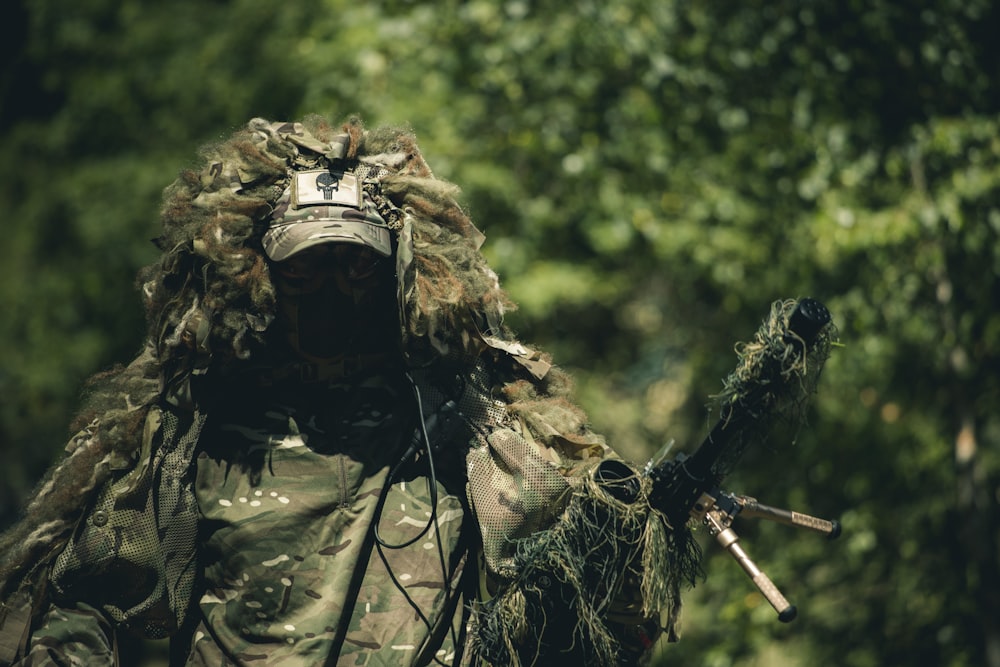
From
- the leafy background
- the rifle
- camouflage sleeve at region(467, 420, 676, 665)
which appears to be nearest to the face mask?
camouflage sleeve at region(467, 420, 676, 665)

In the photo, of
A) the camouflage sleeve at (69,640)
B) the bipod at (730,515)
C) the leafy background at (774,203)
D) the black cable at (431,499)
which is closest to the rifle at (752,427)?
the bipod at (730,515)

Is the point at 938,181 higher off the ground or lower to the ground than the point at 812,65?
lower

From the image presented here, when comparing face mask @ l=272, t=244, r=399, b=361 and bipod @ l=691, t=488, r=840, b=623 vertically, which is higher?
face mask @ l=272, t=244, r=399, b=361

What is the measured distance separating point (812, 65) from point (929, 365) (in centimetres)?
162

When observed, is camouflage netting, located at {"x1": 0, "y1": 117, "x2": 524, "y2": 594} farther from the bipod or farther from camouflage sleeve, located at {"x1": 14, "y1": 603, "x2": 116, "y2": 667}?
the bipod

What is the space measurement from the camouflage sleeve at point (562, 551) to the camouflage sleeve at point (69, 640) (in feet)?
2.90

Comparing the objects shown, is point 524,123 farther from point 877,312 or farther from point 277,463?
point 277,463

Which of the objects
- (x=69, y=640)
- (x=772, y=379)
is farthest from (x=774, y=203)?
(x=69, y=640)

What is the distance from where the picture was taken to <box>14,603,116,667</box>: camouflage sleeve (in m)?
2.71

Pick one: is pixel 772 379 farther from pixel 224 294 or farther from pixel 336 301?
pixel 224 294

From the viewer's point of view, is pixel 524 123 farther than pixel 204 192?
Yes

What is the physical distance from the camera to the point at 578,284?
7867 mm

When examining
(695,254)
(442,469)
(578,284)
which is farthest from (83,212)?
(442,469)

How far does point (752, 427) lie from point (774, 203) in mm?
3850
